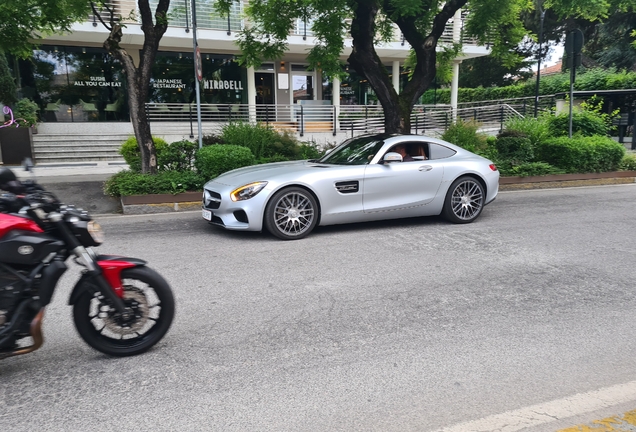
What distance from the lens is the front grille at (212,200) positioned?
6.87 meters

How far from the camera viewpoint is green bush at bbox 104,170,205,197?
9.09 metres

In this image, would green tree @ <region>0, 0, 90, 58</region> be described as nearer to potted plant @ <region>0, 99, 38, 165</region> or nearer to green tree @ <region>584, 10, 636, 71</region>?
potted plant @ <region>0, 99, 38, 165</region>

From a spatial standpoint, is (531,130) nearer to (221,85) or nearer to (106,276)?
(106,276)

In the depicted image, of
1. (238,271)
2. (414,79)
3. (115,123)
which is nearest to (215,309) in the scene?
(238,271)

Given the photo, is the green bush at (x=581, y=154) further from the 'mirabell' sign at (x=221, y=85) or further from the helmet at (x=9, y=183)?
the 'mirabell' sign at (x=221, y=85)

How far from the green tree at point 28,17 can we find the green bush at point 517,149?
999 centimetres

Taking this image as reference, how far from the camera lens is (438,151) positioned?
26.0 feet

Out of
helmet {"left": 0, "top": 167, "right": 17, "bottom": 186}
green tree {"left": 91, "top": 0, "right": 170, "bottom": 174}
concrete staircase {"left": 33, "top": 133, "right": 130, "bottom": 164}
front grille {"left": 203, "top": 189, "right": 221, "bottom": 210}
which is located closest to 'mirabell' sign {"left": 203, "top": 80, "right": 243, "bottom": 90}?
concrete staircase {"left": 33, "top": 133, "right": 130, "bottom": 164}

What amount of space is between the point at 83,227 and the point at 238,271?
2.44 meters

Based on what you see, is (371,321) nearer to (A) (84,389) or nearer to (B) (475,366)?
(B) (475,366)

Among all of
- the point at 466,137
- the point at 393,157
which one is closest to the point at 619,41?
the point at 466,137

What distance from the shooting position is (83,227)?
326cm

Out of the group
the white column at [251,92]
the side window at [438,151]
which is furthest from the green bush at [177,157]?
the white column at [251,92]

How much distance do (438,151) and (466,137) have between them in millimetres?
6204
